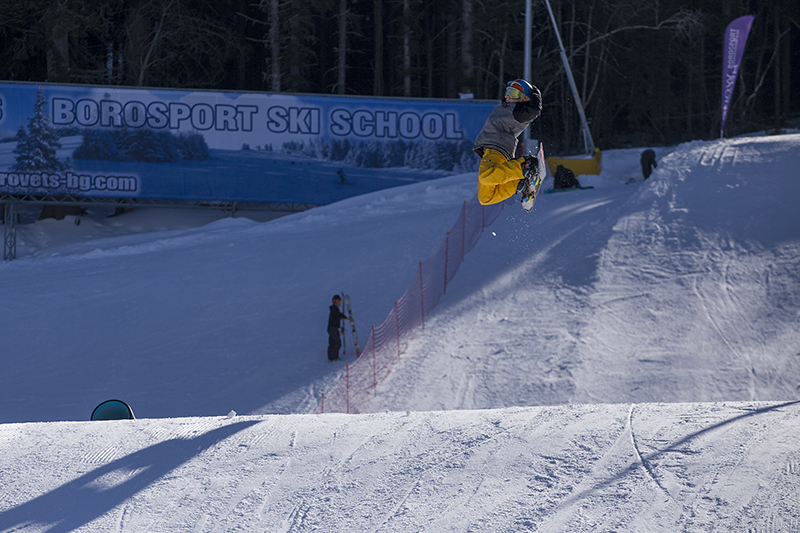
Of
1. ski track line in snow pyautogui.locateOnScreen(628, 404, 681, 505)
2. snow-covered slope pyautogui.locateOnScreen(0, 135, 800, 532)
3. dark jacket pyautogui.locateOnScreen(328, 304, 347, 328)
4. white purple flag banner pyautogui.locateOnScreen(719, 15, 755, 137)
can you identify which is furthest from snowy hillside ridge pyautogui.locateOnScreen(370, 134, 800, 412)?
ski track line in snow pyautogui.locateOnScreen(628, 404, 681, 505)

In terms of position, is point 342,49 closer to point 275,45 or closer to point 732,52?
point 275,45

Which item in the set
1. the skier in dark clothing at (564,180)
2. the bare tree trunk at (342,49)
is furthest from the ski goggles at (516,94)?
the bare tree trunk at (342,49)

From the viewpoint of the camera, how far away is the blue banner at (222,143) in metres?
21.1

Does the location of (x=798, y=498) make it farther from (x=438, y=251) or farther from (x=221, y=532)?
(x=438, y=251)

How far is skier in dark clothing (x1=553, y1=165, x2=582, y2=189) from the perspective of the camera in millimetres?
20688

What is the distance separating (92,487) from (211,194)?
16.8 m

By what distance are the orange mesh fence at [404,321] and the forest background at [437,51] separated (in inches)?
482

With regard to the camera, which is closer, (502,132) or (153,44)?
(502,132)

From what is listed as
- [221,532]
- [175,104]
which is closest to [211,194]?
[175,104]

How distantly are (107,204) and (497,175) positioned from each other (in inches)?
693

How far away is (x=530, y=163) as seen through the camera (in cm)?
732

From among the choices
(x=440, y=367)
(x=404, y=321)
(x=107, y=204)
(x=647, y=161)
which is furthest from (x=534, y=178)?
(x=107, y=204)

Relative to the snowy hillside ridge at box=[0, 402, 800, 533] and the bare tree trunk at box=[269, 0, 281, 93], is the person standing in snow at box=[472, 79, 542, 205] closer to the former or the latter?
the snowy hillside ridge at box=[0, 402, 800, 533]

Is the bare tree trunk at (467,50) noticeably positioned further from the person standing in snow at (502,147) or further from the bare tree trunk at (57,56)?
the person standing in snow at (502,147)
